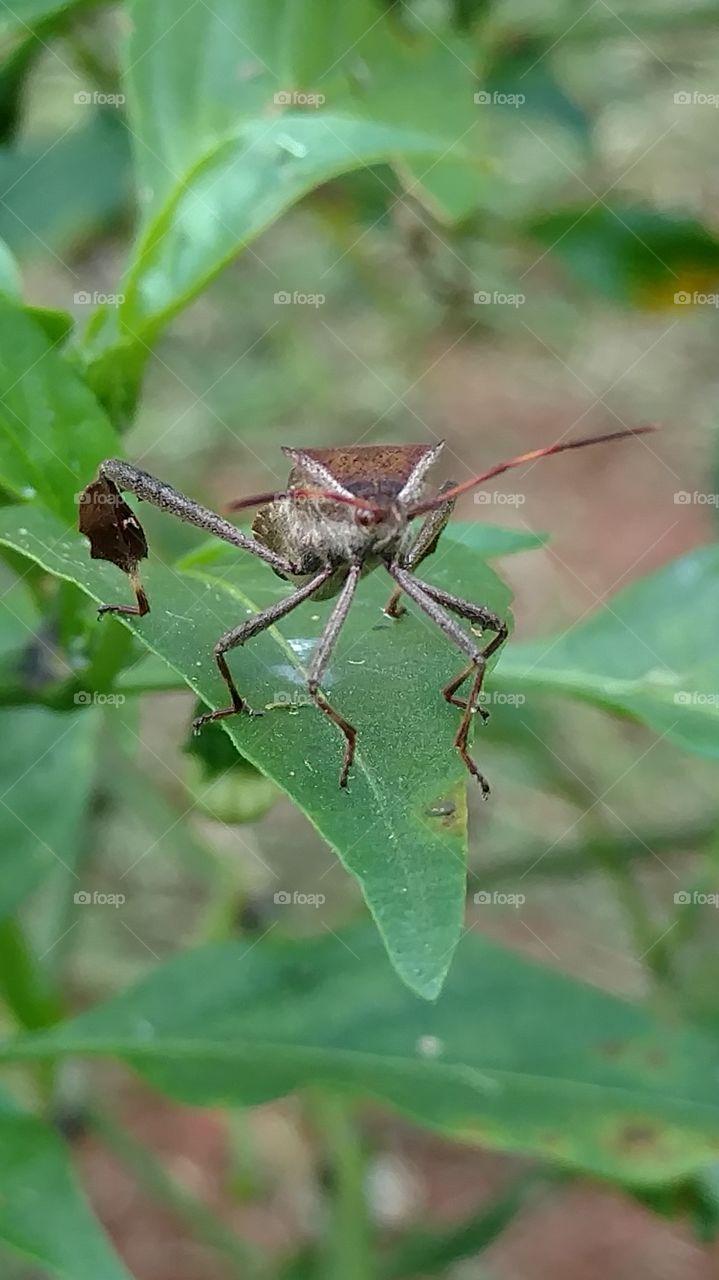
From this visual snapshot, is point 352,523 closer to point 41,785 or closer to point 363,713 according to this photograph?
point 363,713

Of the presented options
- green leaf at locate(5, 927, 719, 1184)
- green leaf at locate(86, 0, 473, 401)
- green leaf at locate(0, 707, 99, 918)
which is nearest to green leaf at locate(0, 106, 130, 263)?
green leaf at locate(86, 0, 473, 401)

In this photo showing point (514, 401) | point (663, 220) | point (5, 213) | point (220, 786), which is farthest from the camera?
point (514, 401)

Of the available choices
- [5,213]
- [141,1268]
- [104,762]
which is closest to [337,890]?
[104,762]

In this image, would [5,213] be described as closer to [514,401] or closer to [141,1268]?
[141,1268]

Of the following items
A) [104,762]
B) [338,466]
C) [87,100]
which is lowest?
[104,762]

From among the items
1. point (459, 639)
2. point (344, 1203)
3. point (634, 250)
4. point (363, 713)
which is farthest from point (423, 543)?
point (634, 250)

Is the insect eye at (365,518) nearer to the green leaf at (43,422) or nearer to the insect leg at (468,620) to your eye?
the insect leg at (468,620)

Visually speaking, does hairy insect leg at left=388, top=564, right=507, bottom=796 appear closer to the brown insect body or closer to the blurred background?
the brown insect body
